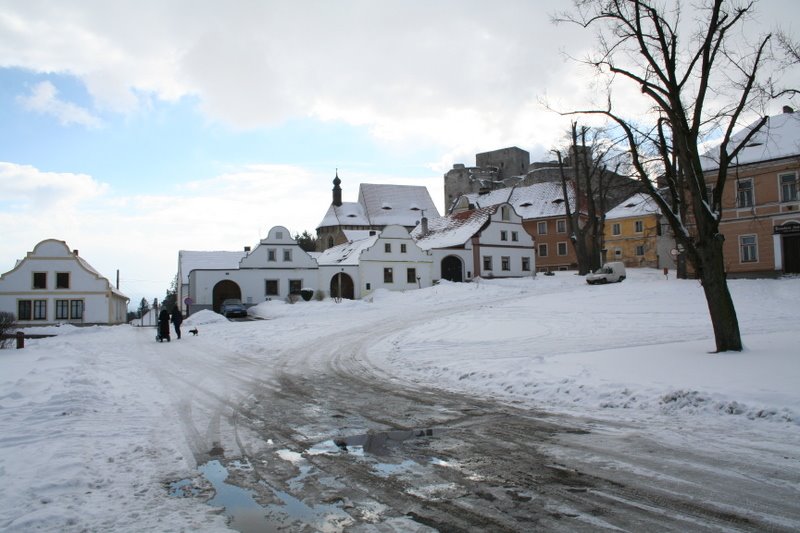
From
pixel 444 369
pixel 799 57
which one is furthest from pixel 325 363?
pixel 799 57

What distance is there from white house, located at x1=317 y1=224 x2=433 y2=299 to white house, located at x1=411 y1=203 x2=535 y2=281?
2.24m

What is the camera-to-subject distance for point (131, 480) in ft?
18.4

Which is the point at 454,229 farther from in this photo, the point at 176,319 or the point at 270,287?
the point at 176,319

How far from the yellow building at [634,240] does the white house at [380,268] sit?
21758mm

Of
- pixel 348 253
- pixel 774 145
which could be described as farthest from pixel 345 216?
pixel 774 145

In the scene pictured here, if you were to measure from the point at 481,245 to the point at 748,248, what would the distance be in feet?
73.7

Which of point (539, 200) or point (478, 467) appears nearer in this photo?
point (478, 467)

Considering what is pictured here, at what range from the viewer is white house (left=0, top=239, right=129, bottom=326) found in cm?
4444

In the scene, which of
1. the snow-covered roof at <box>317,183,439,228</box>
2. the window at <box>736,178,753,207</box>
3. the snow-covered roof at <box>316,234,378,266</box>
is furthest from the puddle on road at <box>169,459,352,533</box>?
the snow-covered roof at <box>317,183,439,228</box>

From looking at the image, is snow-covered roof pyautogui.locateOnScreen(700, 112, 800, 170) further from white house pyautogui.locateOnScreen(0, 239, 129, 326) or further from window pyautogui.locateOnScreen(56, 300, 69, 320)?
window pyautogui.locateOnScreen(56, 300, 69, 320)

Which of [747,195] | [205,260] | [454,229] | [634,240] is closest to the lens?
[747,195]

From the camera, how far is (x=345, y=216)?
278ft

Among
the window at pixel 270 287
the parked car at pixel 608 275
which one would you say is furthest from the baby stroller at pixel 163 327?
the parked car at pixel 608 275

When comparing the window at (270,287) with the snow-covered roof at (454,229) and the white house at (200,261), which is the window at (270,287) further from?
the snow-covered roof at (454,229)
